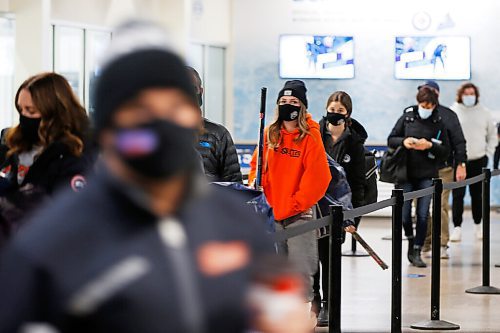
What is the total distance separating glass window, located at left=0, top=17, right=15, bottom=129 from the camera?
45.8ft

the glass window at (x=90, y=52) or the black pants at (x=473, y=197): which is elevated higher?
the glass window at (x=90, y=52)

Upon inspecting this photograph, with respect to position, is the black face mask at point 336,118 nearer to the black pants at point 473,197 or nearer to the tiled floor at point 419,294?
the tiled floor at point 419,294

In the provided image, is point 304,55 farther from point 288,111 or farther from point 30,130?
point 30,130

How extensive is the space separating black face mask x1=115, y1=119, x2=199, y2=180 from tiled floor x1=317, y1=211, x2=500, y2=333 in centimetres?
706

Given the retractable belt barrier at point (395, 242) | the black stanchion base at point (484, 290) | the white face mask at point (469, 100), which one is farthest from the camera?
the white face mask at point (469, 100)

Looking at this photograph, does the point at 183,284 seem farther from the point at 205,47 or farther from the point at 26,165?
the point at 205,47

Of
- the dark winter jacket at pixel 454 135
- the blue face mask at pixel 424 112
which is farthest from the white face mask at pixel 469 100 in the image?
the blue face mask at pixel 424 112

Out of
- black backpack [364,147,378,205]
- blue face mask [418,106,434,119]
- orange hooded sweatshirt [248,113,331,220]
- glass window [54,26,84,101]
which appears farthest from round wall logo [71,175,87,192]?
glass window [54,26,84,101]

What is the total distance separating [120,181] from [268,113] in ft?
57.8

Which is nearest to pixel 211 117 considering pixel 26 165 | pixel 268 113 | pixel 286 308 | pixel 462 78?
pixel 268 113

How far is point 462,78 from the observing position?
64.4ft

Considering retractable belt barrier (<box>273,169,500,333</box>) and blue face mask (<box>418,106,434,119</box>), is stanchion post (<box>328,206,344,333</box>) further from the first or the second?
blue face mask (<box>418,106,434,119</box>)

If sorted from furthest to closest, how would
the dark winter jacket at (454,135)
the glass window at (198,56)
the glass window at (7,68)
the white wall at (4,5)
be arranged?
the glass window at (198,56), the glass window at (7,68), the white wall at (4,5), the dark winter jacket at (454,135)

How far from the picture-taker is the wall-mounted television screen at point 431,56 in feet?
64.1
